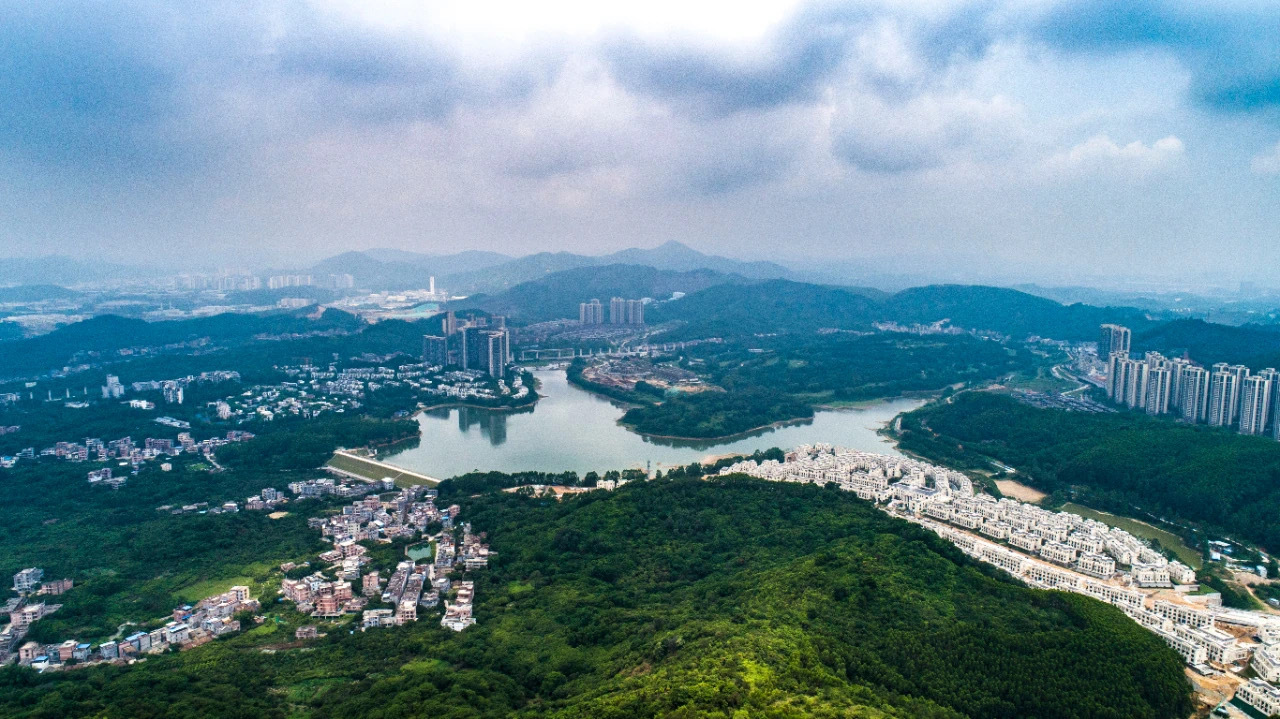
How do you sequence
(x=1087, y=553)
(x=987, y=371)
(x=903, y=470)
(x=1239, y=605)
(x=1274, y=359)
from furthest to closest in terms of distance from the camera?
(x=987, y=371)
(x=1274, y=359)
(x=903, y=470)
(x=1087, y=553)
(x=1239, y=605)

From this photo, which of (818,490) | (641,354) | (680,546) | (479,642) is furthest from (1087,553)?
(641,354)

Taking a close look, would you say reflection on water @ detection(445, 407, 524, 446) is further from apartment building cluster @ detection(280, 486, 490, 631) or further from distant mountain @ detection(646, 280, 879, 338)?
distant mountain @ detection(646, 280, 879, 338)

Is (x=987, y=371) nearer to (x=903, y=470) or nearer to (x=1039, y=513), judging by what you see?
(x=903, y=470)

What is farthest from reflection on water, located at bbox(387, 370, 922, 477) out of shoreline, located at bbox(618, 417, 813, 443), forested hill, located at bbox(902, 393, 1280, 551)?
forested hill, located at bbox(902, 393, 1280, 551)

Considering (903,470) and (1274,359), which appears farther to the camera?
(1274,359)

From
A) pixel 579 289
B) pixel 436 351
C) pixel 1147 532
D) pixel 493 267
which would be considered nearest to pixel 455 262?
pixel 493 267

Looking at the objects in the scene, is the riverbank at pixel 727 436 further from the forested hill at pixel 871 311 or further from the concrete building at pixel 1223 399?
the forested hill at pixel 871 311
